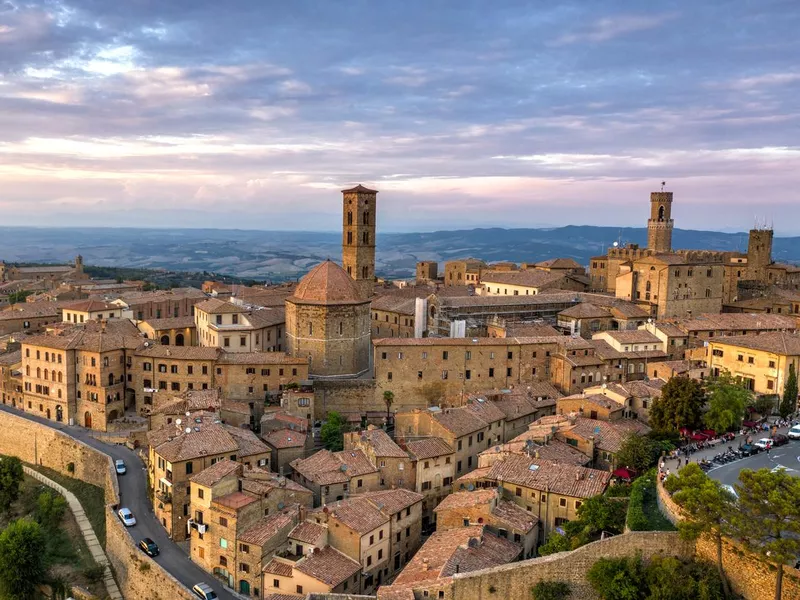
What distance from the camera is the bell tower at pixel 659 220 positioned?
8031 cm

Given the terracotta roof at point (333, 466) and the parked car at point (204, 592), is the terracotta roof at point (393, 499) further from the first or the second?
the parked car at point (204, 592)

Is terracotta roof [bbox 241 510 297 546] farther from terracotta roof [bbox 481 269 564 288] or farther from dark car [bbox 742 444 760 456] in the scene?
terracotta roof [bbox 481 269 564 288]

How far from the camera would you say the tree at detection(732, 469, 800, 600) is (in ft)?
68.8

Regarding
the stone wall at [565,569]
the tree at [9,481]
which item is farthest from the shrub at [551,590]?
the tree at [9,481]

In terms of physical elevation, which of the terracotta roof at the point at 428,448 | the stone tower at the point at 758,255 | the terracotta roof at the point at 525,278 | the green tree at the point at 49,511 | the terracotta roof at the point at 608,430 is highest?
the stone tower at the point at 758,255

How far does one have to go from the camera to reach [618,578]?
→ 24.2 meters

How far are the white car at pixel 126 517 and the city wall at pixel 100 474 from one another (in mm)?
310

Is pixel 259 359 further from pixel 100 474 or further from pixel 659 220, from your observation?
pixel 659 220

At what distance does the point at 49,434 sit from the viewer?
47.1 m

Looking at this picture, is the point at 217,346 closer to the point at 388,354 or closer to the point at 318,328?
the point at 318,328

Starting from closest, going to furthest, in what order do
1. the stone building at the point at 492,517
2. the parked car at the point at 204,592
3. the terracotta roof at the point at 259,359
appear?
the parked car at the point at 204,592 < the stone building at the point at 492,517 < the terracotta roof at the point at 259,359

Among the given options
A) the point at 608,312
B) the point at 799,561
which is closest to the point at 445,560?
the point at 799,561

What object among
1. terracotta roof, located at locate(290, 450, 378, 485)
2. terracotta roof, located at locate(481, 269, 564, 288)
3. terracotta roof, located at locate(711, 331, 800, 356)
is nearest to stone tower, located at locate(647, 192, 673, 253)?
terracotta roof, located at locate(481, 269, 564, 288)

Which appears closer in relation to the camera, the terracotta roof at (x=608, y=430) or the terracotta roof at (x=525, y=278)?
the terracotta roof at (x=608, y=430)
